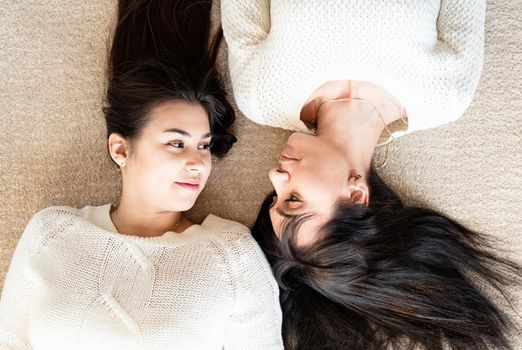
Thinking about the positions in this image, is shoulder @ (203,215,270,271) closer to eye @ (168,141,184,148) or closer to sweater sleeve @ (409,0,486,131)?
eye @ (168,141,184,148)

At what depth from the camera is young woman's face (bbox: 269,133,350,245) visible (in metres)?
1.09

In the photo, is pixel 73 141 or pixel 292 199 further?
pixel 73 141

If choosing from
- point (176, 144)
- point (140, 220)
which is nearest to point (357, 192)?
point (176, 144)

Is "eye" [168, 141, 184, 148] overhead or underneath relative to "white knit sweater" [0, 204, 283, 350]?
overhead

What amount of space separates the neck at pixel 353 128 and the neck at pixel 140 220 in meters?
0.45

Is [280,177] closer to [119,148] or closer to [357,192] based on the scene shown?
[357,192]

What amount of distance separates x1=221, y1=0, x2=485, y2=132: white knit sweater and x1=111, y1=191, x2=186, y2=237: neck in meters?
0.37

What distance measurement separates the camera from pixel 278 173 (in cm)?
112

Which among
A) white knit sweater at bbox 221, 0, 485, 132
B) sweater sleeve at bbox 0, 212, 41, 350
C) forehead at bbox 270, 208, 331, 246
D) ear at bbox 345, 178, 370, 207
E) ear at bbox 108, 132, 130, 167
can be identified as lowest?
sweater sleeve at bbox 0, 212, 41, 350

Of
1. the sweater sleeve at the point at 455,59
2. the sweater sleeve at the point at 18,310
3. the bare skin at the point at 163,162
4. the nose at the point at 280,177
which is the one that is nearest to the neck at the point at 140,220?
the bare skin at the point at 163,162

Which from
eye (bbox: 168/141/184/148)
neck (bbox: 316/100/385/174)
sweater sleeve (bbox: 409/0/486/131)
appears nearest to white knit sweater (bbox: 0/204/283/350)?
eye (bbox: 168/141/184/148)

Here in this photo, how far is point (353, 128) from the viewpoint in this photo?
122 centimetres

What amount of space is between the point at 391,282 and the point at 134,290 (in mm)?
611

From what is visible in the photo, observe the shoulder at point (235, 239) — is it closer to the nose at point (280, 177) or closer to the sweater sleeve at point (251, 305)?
the sweater sleeve at point (251, 305)
